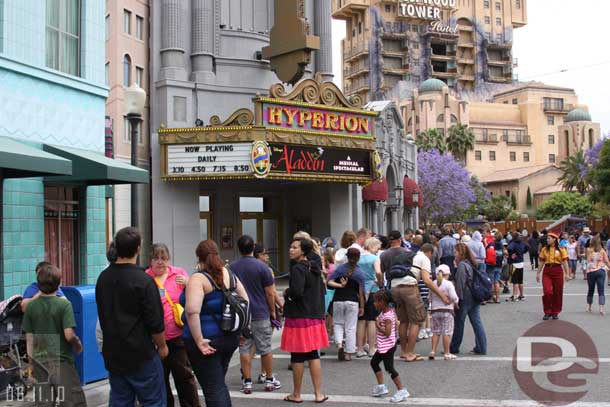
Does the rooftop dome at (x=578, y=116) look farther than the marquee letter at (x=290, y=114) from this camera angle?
Yes

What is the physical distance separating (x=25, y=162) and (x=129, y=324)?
454cm

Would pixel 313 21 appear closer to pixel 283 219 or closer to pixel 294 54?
pixel 294 54

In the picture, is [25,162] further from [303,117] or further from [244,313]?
[303,117]

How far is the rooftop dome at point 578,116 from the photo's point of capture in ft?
348

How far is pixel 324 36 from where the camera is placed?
26188mm

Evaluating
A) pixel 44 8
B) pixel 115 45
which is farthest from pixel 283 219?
pixel 44 8

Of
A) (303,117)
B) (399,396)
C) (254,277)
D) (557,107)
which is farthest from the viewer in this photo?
(557,107)

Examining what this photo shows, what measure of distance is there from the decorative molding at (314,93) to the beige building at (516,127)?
245 ft

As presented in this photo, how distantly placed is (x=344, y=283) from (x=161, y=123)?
14.0 meters

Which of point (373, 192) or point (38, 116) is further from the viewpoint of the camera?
point (373, 192)

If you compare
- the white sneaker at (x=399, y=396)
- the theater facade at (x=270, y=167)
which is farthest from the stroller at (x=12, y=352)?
the theater facade at (x=270, y=167)

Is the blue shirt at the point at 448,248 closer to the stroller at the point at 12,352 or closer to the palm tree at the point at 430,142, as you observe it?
the stroller at the point at 12,352

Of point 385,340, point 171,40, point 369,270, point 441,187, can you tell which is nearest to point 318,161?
point 171,40

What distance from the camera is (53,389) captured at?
6.82 meters
